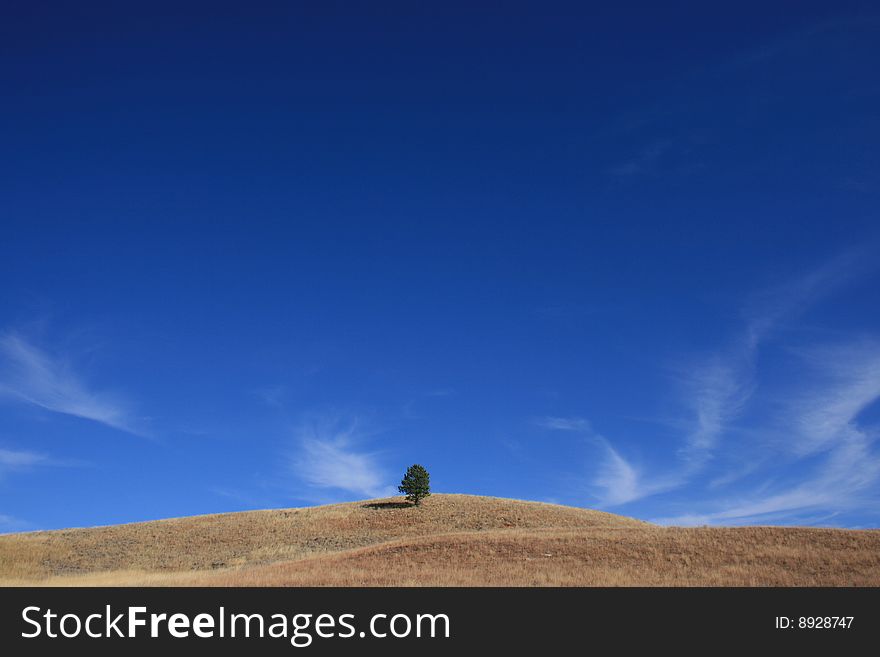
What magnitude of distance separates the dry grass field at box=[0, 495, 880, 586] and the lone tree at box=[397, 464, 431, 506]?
33.7 feet

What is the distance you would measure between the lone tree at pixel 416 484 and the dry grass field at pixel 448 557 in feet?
33.7

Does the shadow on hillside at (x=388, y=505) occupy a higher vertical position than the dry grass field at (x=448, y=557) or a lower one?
higher

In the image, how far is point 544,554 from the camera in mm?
35312

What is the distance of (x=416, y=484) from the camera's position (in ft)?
247

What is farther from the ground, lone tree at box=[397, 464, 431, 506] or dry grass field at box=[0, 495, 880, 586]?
lone tree at box=[397, 464, 431, 506]

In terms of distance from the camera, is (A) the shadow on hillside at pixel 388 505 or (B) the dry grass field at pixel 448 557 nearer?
(B) the dry grass field at pixel 448 557

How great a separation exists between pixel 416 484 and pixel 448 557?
40.7m

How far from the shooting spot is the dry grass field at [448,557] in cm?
2984

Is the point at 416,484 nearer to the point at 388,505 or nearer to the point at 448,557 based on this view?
the point at 388,505

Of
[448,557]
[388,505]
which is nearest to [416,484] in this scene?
[388,505]

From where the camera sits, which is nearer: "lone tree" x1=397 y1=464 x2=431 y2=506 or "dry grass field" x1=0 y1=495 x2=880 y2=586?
"dry grass field" x1=0 y1=495 x2=880 y2=586

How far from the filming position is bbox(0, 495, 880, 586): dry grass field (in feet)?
97.9
